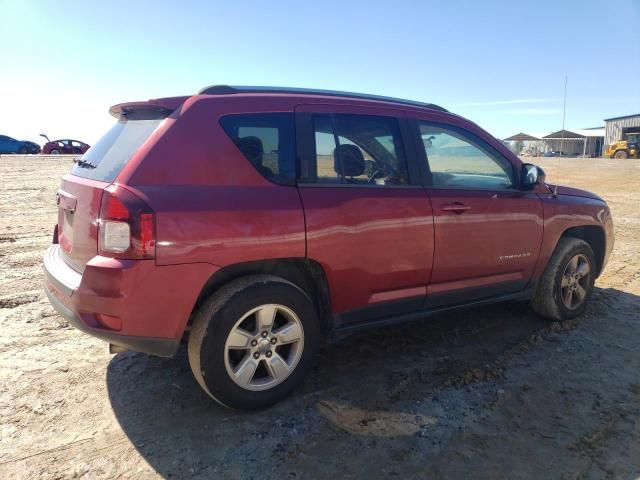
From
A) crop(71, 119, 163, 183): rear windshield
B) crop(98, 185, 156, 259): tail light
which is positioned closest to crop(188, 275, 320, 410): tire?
crop(98, 185, 156, 259): tail light

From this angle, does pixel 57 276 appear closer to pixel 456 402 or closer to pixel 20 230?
pixel 456 402

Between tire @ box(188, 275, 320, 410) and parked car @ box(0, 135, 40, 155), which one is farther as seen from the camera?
parked car @ box(0, 135, 40, 155)

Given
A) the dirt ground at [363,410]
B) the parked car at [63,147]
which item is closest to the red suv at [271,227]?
the dirt ground at [363,410]

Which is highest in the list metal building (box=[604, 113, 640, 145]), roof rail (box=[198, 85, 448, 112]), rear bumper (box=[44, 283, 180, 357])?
metal building (box=[604, 113, 640, 145])

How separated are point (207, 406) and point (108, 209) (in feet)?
4.48

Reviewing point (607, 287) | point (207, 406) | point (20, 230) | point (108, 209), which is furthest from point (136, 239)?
point (20, 230)

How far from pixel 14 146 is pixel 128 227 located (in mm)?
40906

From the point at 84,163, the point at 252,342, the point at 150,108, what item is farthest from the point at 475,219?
the point at 84,163

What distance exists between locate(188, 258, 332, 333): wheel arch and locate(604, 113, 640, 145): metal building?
70400mm

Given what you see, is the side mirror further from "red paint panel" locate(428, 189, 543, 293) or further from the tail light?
the tail light

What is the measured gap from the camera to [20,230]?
8.21 meters

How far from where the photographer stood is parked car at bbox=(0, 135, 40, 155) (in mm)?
36375

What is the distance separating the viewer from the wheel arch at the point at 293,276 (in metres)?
2.99

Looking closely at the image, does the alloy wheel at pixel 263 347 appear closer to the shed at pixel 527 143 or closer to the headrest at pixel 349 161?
the headrest at pixel 349 161
